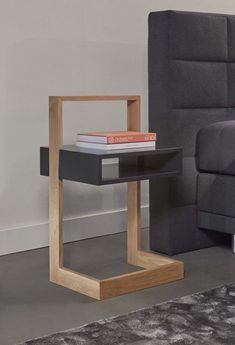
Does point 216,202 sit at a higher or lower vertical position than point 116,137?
lower

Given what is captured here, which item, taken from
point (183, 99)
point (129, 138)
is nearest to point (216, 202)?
point (183, 99)

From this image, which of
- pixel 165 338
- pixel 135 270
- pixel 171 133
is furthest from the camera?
pixel 171 133

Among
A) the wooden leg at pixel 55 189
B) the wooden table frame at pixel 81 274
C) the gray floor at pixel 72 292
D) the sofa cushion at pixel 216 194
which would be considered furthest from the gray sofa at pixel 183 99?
the wooden leg at pixel 55 189

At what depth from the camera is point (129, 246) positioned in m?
2.91

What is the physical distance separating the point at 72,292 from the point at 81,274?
0.26 ft

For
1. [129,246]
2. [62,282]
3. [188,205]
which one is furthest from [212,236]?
[62,282]

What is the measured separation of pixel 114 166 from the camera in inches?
108

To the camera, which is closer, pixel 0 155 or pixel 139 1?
pixel 0 155

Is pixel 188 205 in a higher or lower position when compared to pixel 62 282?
higher

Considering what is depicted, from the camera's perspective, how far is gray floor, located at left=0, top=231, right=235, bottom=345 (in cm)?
223

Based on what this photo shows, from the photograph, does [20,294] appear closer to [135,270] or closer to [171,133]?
[135,270]

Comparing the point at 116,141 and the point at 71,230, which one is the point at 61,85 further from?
the point at 116,141

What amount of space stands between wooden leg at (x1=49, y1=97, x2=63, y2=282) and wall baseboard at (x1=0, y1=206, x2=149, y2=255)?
515 millimetres

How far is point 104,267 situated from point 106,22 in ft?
4.39
